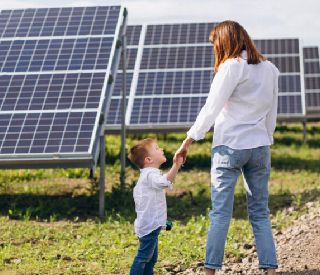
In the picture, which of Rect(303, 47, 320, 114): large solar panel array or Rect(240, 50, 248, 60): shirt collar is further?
Rect(303, 47, 320, 114): large solar panel array

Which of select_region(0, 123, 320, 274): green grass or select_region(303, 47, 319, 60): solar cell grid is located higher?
select_region(303, 47, 319, 60): solar cell grid

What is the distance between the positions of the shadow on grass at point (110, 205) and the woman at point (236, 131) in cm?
296

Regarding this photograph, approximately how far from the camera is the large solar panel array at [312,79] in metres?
18.8

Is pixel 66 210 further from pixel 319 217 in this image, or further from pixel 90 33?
pixel 319 217

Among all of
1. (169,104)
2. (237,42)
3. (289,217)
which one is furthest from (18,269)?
(169,104)

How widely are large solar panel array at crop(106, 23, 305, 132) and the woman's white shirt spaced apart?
6.37 metres

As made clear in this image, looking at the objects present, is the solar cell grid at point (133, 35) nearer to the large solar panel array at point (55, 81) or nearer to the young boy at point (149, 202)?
the large solar panel array at point (55, 81)

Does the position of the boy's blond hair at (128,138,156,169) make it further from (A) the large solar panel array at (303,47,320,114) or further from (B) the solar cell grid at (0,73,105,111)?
(A) the large solar panel array at (303,47,320,114)

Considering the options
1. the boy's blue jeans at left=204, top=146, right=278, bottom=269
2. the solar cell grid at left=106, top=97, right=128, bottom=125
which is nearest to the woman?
the boy's blue jeans at left=204, top=146, right=278, bottom=269

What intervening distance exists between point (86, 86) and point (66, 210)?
1.83 m

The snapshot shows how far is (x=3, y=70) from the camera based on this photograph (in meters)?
8.12

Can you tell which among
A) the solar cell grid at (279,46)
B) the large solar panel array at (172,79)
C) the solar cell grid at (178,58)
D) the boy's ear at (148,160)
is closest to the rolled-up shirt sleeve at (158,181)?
the boy's ear at (148,160)

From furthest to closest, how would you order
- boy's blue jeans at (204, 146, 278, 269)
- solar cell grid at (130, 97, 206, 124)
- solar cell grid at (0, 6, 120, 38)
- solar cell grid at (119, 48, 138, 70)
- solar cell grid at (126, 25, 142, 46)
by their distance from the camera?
solar cell grid at (126, 25, 142, 46), solar cell grid at (119, 48, 138, 70), solar cell grid at (130, 97, 206, 124), solar cell grid at (0, 6, 120, 38), boy's blue jeans at (204, 146, 278, 269)

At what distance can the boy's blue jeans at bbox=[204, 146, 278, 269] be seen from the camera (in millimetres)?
4078
